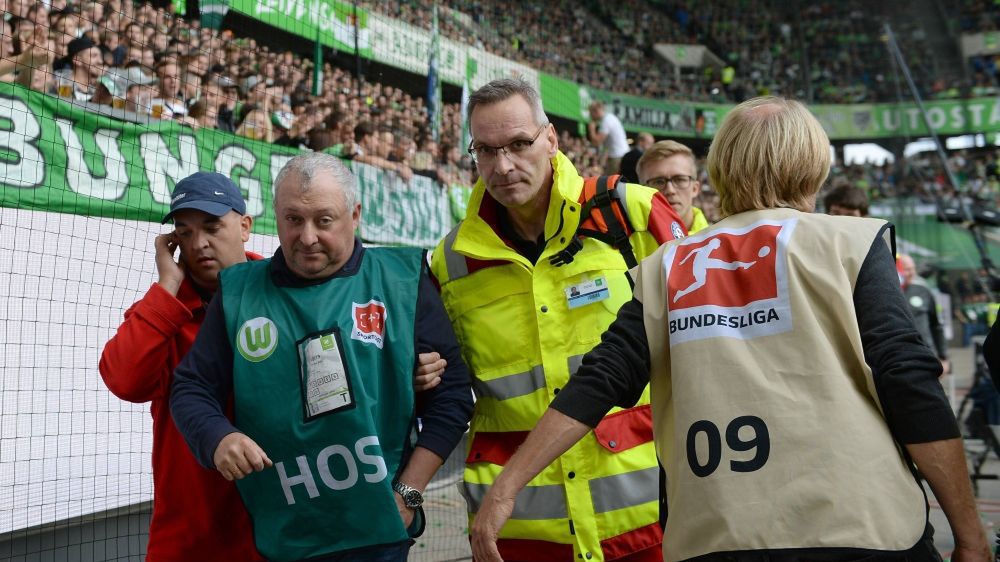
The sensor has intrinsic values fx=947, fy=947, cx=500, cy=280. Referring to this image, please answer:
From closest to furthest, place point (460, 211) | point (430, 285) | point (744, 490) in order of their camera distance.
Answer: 1. point (744, 490)
2. point (430, 285)
3. point (460, 211)

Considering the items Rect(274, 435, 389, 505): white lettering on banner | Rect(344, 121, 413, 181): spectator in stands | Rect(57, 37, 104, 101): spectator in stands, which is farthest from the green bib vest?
Rect(344, 121, 413, 181): spectator in stands

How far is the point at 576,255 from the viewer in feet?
8.99

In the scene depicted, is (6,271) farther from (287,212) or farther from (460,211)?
(460,211)

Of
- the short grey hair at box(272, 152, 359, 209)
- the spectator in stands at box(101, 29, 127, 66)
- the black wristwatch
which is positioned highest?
the spectator in stands at box(101, 29, 127, 66)

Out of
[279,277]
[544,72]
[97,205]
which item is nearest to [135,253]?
[97,205]

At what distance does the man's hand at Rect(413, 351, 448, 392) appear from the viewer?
2492 mm

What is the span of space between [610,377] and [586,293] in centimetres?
67

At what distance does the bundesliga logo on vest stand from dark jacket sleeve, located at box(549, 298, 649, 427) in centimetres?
9

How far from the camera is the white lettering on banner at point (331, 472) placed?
237cm

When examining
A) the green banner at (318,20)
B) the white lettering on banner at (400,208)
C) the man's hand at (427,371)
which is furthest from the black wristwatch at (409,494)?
the green banner at (318,20)

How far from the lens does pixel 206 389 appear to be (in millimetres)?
2475

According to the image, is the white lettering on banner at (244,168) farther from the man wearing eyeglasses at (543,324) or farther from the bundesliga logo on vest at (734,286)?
the bundesliga logo on vest at (734,286)

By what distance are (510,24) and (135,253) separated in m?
16.8

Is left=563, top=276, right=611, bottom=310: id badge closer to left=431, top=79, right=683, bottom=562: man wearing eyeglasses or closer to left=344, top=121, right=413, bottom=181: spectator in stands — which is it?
left=431, top=79, right=683, bottom=562: man wearing eyeglasses
